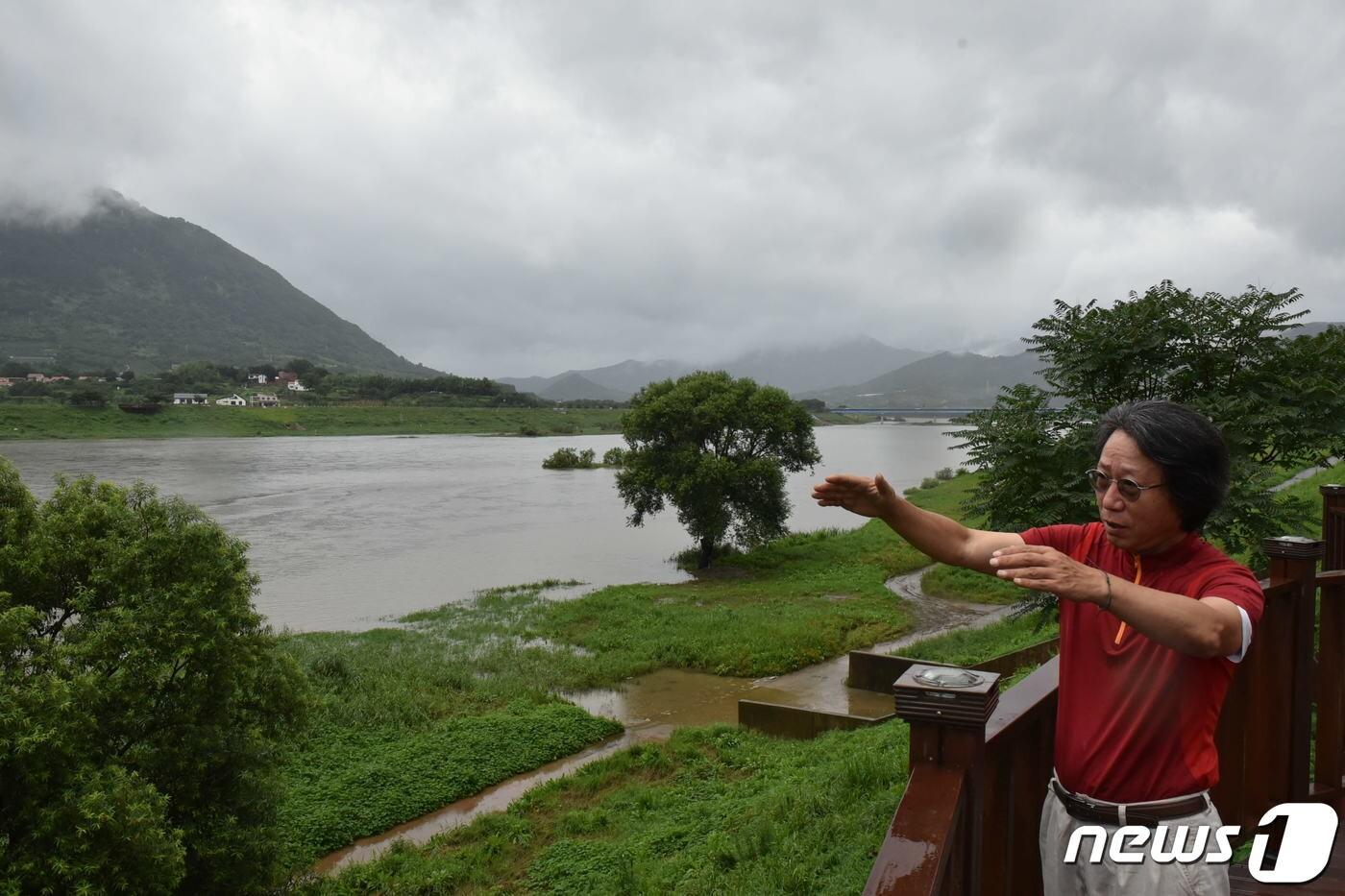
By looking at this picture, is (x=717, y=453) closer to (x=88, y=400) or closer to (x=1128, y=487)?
(x=1128, y=487)

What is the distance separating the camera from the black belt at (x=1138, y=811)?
222 centimetres

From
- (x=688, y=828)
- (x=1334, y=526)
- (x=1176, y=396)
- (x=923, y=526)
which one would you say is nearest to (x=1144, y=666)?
(x=923, y=526)

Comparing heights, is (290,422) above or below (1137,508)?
below

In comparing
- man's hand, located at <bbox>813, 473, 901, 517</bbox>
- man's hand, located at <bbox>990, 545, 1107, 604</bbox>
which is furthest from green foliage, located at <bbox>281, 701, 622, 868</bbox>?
man's hand, located at <bbox>990, 545, 1107, 604</bbox>

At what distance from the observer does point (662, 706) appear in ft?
50.1

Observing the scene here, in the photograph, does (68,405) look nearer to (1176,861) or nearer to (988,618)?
(988,618)

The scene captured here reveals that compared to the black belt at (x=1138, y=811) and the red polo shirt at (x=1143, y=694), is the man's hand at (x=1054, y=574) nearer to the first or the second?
the red polo shirt at (x=1143, y=694)

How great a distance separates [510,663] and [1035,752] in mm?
16207

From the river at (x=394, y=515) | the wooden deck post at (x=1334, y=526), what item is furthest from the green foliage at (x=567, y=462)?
the wooden deck post at (x=1334, y=526)

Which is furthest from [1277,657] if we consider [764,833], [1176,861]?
[764,833]

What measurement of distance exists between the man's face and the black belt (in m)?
0.70

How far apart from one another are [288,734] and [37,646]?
2726 mm

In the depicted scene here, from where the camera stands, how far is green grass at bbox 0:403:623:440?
255 ft

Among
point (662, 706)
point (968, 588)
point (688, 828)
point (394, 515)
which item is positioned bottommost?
point (662, 706)
